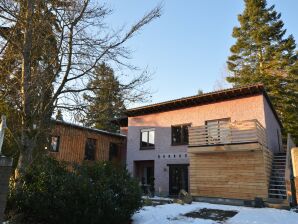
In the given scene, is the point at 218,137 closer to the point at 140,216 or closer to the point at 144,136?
the point at 144,136

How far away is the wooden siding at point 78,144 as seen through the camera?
17547 millimetres

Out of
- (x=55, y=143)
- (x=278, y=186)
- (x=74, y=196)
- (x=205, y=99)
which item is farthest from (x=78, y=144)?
(x=278, y=186)

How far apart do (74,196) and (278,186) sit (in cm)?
1131

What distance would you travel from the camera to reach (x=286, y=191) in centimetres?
1222

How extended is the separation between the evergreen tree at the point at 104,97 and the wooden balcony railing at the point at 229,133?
25.0 feet

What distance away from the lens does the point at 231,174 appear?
46.6ft

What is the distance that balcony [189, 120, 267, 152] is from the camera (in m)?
13.7

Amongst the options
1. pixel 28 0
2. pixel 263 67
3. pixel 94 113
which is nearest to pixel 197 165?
pixel 94 113

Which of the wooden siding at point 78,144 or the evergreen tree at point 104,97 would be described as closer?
the evergreen tree at point 104,97

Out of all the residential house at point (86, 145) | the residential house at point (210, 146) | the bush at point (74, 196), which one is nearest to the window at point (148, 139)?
the residential house at point (210, 146)

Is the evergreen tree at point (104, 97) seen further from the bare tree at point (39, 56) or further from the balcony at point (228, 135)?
the balcony at point (228, 135)

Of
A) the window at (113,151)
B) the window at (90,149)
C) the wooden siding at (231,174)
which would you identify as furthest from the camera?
the window at (113,151)

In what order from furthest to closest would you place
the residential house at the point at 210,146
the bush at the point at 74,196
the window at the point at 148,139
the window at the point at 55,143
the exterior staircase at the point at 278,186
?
the window at the point at 148,139 < the window at the point at 55,143 < the residential house at the point at 210,146 < the exterior staircase at the point at 278,186 < the bush at the point at 74,196

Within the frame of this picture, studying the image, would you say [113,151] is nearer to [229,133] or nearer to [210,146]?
[210,146]
